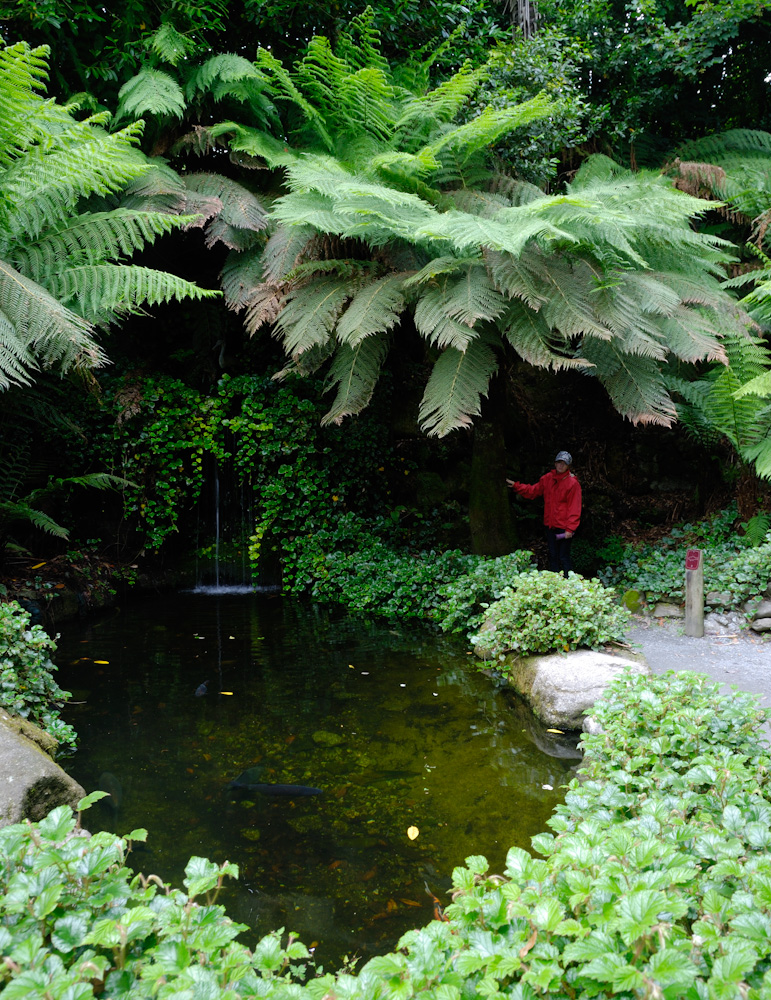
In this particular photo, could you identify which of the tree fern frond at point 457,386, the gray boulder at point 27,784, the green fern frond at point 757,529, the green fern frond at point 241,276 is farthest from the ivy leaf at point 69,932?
the green fern frond at point 757,529

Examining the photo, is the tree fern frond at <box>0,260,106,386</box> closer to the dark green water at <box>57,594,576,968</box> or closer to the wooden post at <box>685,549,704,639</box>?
the dark green water at <box>57,594,576,968</box>

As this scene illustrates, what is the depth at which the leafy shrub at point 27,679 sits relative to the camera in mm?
3111

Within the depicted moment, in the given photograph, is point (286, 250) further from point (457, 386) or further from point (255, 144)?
point (457, 386)

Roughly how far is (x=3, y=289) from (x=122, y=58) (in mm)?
3654

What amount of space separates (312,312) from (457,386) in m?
1.22

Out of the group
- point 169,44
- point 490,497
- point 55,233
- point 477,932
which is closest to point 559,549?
point 490,497

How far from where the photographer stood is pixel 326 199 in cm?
503

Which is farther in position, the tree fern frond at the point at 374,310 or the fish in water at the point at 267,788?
the tree fern frond at the point at 374,310

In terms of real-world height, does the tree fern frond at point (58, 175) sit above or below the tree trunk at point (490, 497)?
above

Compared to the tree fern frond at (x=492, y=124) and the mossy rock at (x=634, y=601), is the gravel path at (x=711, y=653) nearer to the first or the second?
the mossy rock at (x=634, y=601)

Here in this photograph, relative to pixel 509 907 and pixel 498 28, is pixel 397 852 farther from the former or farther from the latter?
pixel 498 28

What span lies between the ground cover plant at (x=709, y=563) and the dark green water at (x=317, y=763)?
1922mm

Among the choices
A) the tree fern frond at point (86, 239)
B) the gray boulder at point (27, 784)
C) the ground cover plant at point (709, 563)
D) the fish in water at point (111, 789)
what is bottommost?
the fish in water at point (111, 789)

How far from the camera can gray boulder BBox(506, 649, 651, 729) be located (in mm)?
3500
